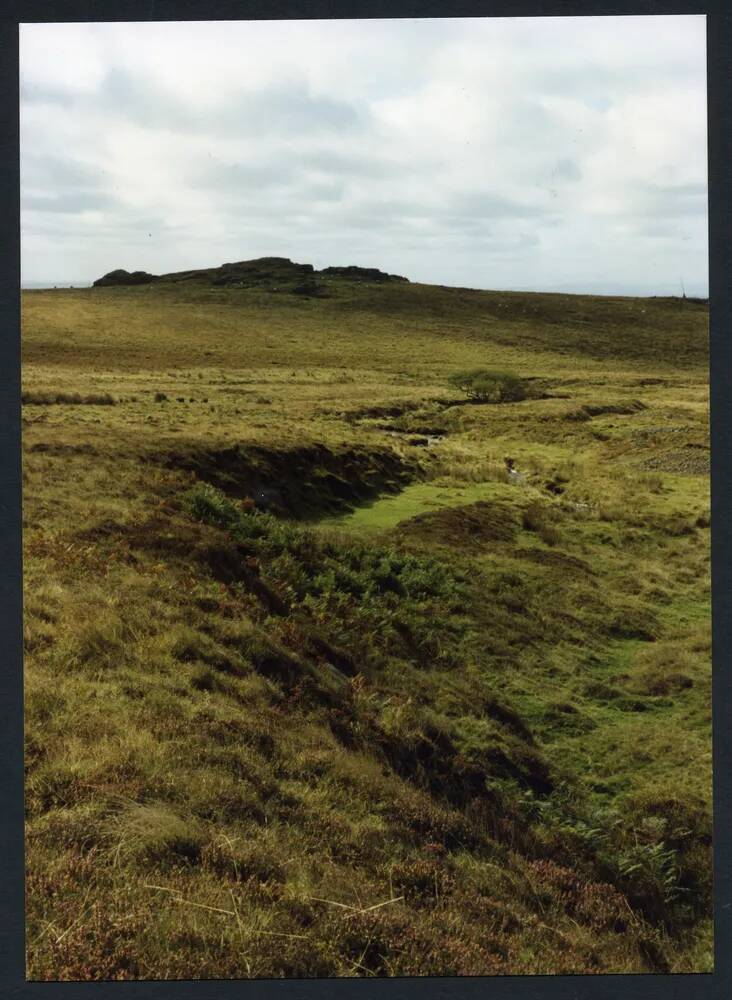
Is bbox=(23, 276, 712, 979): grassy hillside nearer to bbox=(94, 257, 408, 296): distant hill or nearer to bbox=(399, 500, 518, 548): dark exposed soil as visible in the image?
bbox=(399, 500, 518, 548): dark exposed soil

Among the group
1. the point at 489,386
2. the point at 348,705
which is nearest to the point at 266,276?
the point at 489,386

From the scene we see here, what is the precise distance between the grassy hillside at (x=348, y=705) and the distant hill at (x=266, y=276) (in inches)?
2355

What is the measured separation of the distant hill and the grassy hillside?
2355 inches

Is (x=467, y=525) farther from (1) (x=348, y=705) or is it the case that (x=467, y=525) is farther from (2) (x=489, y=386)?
(2) (x=489, y=386)

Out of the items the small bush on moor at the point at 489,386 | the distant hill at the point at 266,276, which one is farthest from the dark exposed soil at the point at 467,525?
the distant hill at the point at 266,276

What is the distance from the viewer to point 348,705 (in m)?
8.25

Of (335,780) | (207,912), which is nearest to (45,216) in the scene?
(335,780)

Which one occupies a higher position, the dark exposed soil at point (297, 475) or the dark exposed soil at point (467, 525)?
the dark exposed soil at point (297, 475)

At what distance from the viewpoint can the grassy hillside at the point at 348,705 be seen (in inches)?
213

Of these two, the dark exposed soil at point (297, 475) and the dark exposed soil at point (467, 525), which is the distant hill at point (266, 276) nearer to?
the dark exposed soil at point (297, 475)

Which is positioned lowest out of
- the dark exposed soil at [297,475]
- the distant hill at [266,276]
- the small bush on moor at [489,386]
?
the dark exposed soil at [297,475]

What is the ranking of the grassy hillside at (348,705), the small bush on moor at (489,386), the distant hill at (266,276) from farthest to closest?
1. the distant hill at (266,276)
2. the small bush on moor at (489,386)
3. the grassy hillside at (348,705)

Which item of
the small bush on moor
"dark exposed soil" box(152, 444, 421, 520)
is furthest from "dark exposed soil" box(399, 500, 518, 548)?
the small bush on moor

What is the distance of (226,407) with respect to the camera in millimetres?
22703
